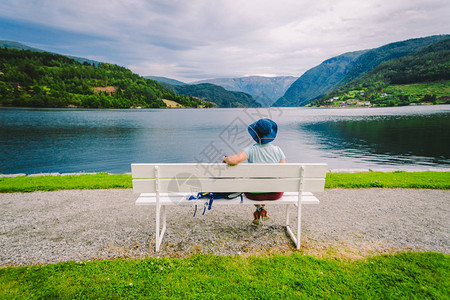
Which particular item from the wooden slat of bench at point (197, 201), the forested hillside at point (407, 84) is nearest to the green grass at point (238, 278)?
the wooden slat of bench at point (197, 201)

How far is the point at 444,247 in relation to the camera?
4281mm

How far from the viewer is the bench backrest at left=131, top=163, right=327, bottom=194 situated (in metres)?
3.89

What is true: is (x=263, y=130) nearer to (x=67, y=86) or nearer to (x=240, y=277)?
(x=240, y=277)

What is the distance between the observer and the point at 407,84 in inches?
6137

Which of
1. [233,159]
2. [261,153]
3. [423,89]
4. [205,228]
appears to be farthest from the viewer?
[423,89]

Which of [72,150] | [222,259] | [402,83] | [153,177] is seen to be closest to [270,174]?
[222,259]

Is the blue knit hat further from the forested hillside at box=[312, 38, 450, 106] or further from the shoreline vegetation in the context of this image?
the forested hillside at box=[312, 38, 450, 106]

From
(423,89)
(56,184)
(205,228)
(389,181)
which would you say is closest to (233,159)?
(205,228)

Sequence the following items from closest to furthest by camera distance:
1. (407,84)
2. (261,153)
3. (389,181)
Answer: (261,153), (389,181), (407,84)

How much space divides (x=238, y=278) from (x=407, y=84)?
20399cm

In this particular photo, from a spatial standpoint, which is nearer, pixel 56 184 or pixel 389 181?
pixel 56 184

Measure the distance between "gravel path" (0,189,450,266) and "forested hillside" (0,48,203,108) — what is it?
140 m

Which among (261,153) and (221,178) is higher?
(261,153)

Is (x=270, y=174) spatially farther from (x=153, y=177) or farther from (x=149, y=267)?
(x=149, y=267)
